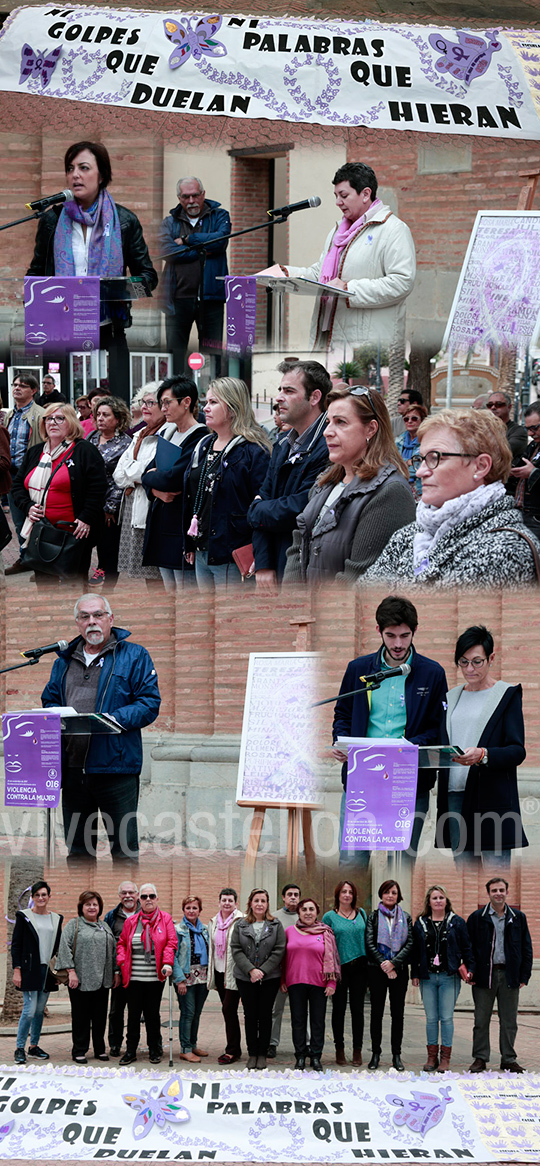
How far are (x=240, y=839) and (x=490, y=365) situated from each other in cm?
405

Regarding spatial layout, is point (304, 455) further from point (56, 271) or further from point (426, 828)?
point (426, 828)

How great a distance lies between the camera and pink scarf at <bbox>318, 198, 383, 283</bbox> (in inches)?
302

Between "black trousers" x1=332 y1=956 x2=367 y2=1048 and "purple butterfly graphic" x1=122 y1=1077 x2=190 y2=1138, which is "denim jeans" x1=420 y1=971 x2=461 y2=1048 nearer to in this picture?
"black trousers" x1=332 y1=956 x2=367 y2=1048

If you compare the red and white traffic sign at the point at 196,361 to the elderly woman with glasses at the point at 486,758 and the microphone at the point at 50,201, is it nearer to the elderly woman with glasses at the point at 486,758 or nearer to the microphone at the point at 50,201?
the microphone at the point at 50,201

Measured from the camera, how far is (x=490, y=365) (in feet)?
26.7

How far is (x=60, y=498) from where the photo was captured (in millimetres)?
7840

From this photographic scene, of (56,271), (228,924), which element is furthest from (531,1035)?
(56,271)

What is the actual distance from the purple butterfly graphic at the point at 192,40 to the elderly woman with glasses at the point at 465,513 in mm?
3547

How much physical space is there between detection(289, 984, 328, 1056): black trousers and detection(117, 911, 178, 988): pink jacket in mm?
710

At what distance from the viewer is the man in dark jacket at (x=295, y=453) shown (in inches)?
275

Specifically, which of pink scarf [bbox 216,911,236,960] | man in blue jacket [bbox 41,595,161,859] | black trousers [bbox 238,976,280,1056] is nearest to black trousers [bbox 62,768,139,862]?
man in blue jacket [bbox 41,595,161,859]

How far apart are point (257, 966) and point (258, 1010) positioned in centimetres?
24

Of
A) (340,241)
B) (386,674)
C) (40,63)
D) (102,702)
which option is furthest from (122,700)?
(40,63)

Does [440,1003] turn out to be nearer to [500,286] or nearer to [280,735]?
[280,735]
